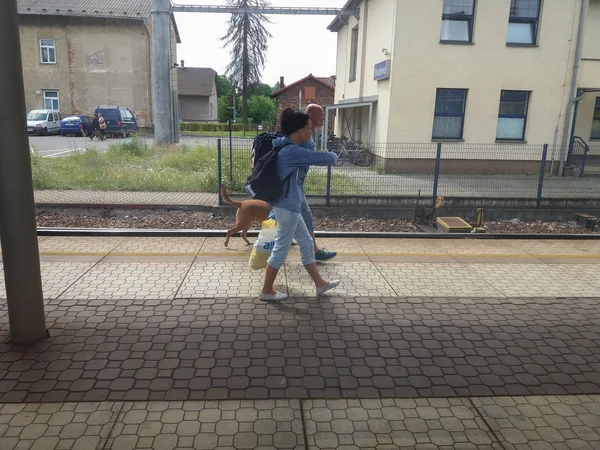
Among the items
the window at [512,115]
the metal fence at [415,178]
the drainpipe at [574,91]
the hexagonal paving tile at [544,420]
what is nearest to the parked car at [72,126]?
the metal fence at [415,178]

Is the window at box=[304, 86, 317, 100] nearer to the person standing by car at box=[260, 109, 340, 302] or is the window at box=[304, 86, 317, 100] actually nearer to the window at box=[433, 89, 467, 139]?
the window at box=[433, 89, 467, 139]

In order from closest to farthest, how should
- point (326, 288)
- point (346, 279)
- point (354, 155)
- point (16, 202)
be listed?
point (16, 202)
point (326, 288)
point (346, 279)
point (354, 155)

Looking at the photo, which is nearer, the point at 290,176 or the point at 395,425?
the point at 395,425

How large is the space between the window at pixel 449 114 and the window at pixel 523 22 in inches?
91.3

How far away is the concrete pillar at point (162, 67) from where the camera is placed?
57.0 feet

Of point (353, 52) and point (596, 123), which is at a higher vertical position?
point (353, 52)

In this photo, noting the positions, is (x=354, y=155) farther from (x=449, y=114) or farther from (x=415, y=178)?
(x=449, y=114)

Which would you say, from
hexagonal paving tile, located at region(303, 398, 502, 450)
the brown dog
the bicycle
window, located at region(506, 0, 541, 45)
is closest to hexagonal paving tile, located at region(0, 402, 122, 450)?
hexagonal paving tile, located at region(303, 398, 502, 450)

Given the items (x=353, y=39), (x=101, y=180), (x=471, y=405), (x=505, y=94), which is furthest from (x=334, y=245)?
(x=353, y=39)

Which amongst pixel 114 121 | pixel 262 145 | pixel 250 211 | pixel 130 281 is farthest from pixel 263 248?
pixel 114 121

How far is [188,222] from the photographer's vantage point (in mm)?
8125

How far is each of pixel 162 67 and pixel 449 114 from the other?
10.7 m

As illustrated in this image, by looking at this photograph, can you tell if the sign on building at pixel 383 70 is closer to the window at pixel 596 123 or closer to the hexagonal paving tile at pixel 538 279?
the window at pixel 596 123

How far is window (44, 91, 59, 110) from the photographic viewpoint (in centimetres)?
3591
